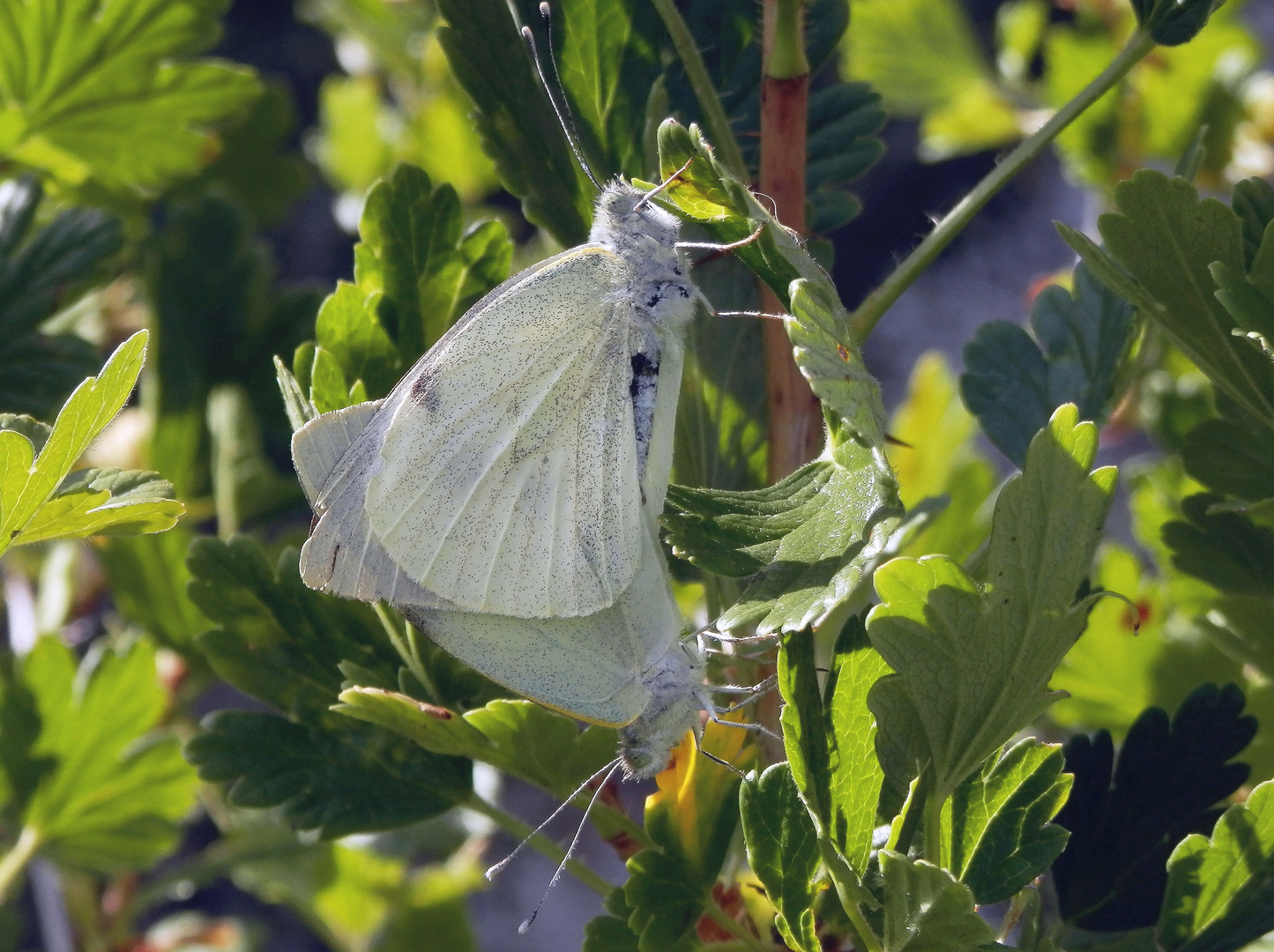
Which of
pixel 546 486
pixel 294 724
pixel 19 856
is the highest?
pixel 546 486

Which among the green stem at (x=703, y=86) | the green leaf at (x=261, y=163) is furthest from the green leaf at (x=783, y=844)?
the green leaf at (x=261, y=163)

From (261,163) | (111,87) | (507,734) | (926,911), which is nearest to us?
(926,911)

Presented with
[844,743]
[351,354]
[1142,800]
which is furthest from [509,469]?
[1142,800]

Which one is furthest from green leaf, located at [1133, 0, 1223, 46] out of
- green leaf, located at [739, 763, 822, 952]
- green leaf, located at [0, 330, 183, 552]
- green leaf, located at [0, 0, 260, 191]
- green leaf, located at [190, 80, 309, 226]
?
green leaf, located at [190, 80, 309, 226]

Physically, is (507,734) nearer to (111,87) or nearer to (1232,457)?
(1232,457)

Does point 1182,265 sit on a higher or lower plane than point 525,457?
higher

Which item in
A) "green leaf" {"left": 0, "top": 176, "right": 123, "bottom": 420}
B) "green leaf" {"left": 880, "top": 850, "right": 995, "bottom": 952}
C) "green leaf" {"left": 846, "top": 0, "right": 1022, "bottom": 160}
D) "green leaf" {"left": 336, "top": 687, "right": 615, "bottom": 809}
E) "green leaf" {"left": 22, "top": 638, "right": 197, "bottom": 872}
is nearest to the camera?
"green leaf" {"left": 880, "top": 850, "right": 995, "bottom": 952}

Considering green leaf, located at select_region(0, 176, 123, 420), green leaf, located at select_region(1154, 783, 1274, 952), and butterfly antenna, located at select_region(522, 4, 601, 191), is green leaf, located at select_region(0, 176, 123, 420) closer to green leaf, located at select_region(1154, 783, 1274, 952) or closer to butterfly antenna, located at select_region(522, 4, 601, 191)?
butterfly antenna, located at select_region(522, 4, 601, 191)
